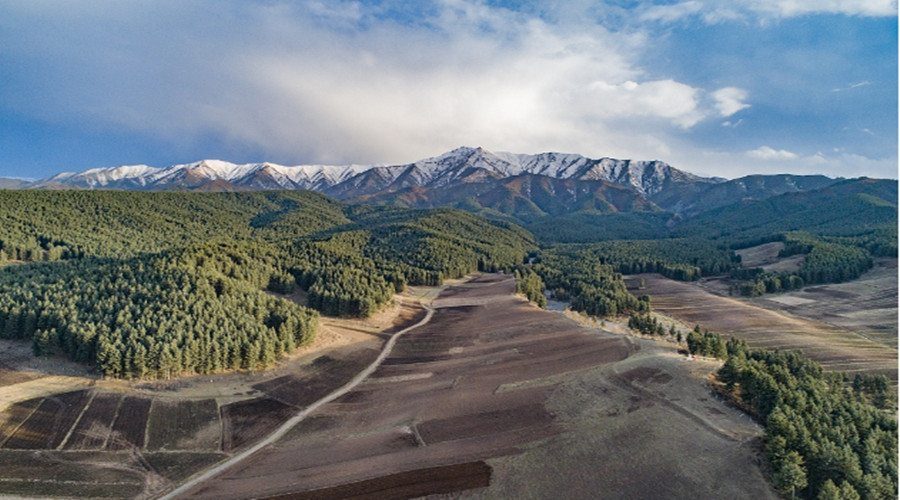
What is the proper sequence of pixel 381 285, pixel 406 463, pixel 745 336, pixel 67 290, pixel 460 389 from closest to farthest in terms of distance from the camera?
pixel 406 463 → pixel 460 389 → pixel 67 290 → pixel 745 336 → pixel 381 285

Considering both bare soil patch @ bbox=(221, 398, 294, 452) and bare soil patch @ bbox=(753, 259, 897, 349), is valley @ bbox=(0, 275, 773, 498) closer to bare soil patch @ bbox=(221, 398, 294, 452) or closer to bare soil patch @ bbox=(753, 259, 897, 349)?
bare soil patch @ bbox=(221, 398, 294, 452)

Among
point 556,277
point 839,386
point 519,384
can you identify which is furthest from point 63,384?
point 556,277

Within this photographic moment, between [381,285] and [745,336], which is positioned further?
[381,285]

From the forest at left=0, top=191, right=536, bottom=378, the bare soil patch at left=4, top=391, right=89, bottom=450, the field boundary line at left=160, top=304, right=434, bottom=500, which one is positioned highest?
the forest at left=0, top=191, right=536, bottom=378

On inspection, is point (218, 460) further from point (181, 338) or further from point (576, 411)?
point (576, 411)

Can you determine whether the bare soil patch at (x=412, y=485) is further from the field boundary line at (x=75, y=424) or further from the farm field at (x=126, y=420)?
the field boundary line at (x=75, y=424)

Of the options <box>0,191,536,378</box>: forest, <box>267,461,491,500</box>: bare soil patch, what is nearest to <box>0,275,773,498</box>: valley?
<box>267,461,491,500</box>: bare soil patch

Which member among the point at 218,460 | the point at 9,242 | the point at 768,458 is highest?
the point at 9,242
